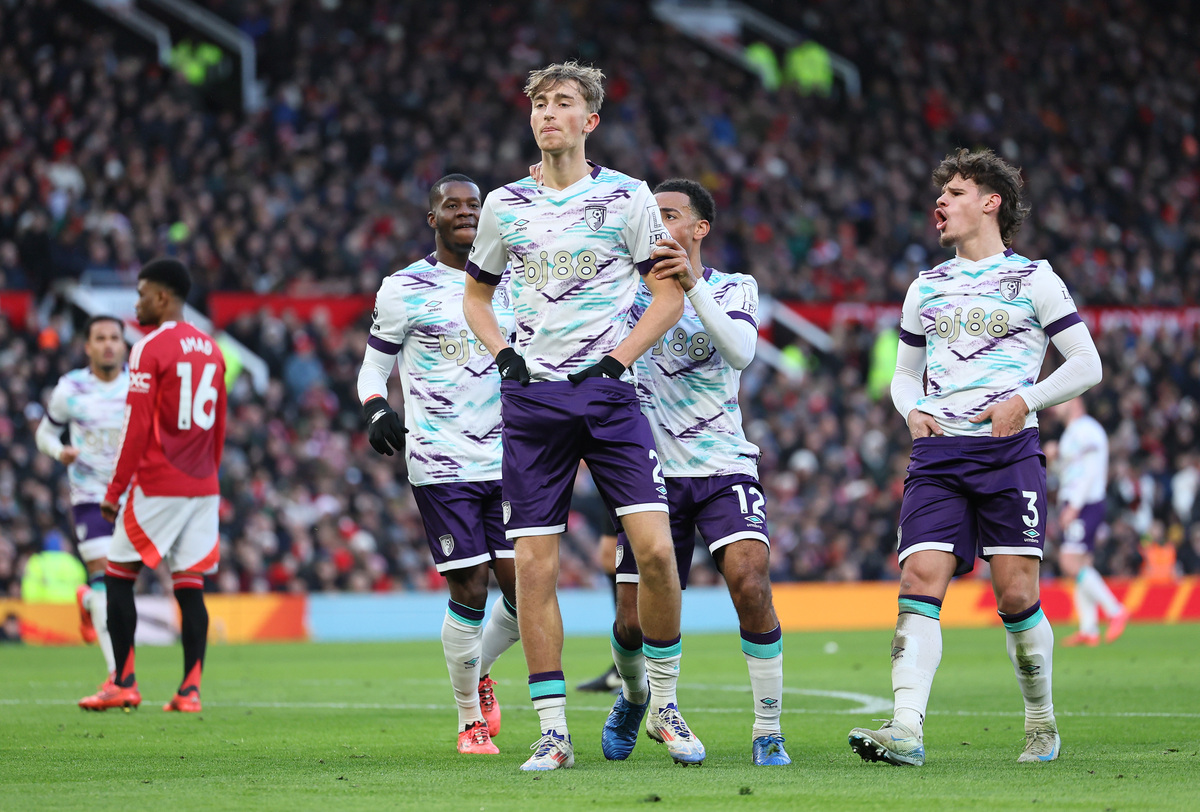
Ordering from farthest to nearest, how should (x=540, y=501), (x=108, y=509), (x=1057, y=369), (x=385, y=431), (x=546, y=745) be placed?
(x=108, y=509) < (x=385, y=431) < (x=1057, y=369) < (x=540, y=501) < (x=546, y=745)

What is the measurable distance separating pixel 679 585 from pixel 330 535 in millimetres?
14131

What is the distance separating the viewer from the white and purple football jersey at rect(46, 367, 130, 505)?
37.4ft

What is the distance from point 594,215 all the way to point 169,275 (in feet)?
13.7

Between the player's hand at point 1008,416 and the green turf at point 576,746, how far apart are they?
4.28ft

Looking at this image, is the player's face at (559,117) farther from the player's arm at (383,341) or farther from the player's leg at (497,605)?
the player's leg at (497,605)

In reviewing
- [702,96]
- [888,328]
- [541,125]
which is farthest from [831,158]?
[541,125]

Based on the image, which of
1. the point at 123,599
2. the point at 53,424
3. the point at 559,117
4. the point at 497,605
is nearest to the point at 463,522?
the point at 497,605

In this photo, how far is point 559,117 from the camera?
5.93 meters

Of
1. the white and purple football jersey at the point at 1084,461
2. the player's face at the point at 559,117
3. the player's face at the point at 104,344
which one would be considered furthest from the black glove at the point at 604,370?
the white and purple football jersey at the point at 1084,461

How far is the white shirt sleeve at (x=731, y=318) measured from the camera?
617cm

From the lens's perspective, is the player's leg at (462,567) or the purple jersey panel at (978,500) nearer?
the purple jersey panel at (978,500)

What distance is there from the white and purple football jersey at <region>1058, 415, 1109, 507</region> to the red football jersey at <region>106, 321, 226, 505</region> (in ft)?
31.3

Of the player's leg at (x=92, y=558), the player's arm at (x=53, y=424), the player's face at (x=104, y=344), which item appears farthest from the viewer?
the player's arm at (x=53, y=424)

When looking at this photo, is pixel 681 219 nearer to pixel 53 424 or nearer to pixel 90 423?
pixel 90 423
